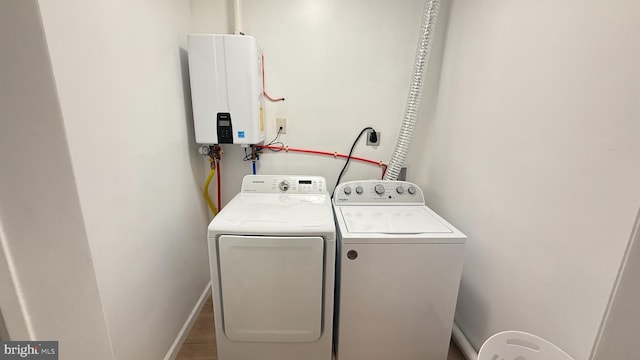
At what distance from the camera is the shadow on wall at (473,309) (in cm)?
139

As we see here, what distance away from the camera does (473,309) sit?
4.88 ft

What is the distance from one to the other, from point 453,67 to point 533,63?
66 centimetres

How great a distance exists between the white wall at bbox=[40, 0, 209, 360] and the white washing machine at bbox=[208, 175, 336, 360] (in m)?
0.33

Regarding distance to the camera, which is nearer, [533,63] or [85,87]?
→ [85,87]

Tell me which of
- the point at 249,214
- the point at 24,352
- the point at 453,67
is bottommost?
the point at 24,352

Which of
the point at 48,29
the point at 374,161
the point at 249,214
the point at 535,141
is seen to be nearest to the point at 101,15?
the point at 48,29

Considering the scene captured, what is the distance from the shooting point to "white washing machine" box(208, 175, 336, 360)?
4.00 ft

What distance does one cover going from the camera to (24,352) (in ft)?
2.81

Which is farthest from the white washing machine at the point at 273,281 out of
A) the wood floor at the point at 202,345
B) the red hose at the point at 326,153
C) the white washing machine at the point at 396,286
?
the red hose at the point at 326,153

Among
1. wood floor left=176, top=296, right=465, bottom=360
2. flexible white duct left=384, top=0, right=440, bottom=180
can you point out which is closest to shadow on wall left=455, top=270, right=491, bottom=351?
wood floor left=176, top=296, right=465, bottom=360

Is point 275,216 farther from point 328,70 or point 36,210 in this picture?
point 328,70

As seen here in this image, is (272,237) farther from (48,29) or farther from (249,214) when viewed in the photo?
(48,29)

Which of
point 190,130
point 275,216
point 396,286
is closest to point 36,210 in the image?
point 275,216

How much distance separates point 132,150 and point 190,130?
0.63 metres
